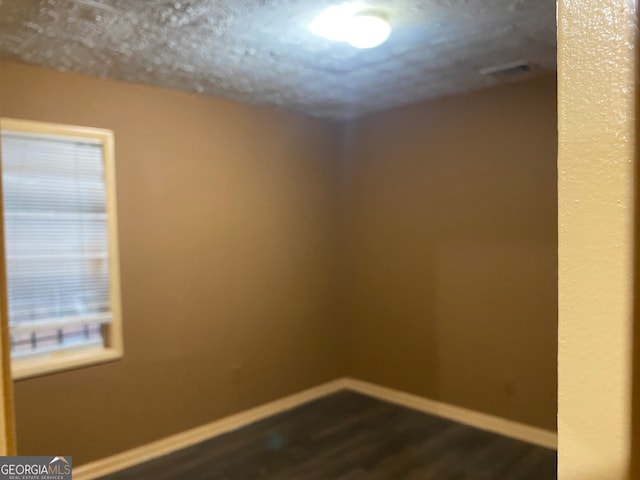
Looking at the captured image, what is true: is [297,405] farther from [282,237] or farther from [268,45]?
[268,45]

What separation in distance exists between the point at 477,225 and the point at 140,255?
2.28 metres

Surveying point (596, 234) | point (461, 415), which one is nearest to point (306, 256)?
point (461, 415)

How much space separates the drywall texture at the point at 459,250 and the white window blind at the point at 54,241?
2100 millimetres

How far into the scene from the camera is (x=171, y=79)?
A: 3.14m

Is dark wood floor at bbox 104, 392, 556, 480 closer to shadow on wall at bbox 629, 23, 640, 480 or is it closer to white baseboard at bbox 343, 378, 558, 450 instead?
white baseboard at bbox 343, 378, 558, 450

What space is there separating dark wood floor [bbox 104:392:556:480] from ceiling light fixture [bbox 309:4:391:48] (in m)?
2.42

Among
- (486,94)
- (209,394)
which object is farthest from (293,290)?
(486,94)

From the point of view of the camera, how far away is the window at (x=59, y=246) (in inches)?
110

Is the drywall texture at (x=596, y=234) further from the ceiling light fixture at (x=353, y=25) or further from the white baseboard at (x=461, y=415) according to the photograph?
the white baseboard at (x=461, y=415)

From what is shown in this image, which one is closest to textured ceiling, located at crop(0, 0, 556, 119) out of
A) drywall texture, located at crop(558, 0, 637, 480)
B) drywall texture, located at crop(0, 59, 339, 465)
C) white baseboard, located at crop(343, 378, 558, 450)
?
drywall texture, located at crop(0, 59, 339, 465)

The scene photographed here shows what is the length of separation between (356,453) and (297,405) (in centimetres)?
93

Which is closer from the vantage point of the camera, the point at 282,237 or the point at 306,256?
the point at 282,237

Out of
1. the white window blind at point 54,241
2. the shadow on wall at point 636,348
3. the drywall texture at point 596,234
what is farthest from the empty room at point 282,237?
the shadow on wall at point 636,348

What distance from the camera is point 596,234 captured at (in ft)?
2.20
